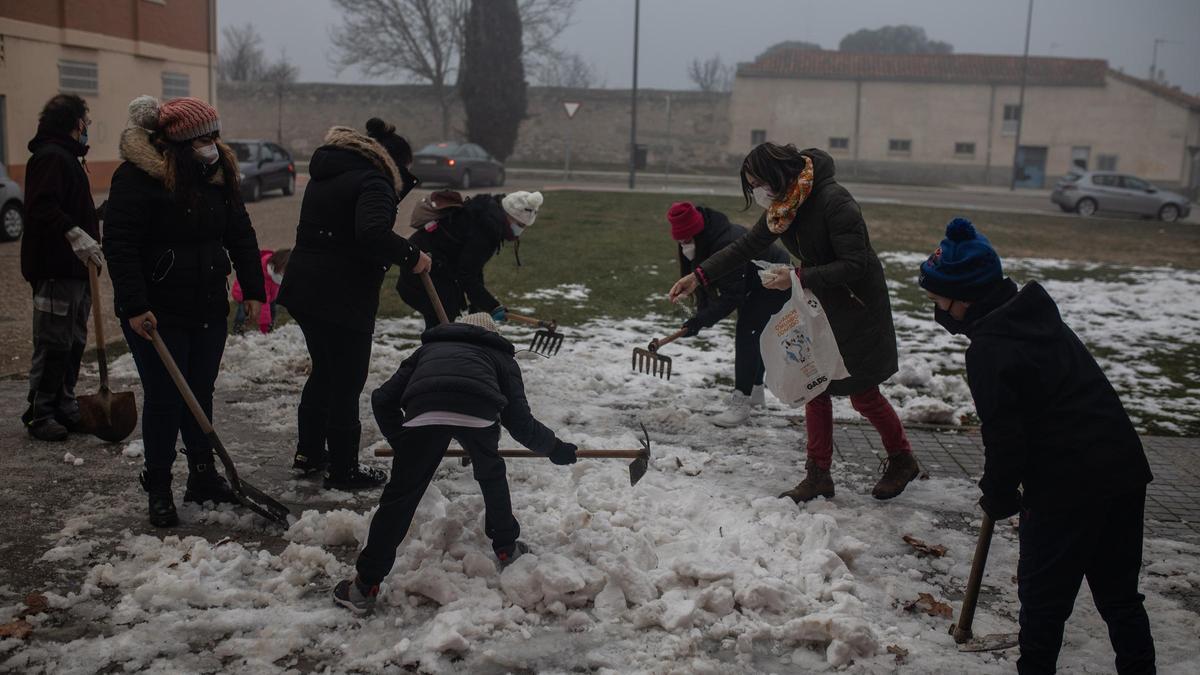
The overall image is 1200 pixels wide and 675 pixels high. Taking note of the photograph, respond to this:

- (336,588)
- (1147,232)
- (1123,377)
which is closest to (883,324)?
(336,588)

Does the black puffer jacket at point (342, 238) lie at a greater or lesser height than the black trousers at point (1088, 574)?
greater

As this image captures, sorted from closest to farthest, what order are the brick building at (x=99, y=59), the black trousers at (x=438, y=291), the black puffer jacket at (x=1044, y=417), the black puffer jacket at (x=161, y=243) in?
the black puffer jacket at (x=1044, y=417), the black puffer jacket at (x=161, y=243), the black trousers at (x=438, y=291), the brick building at (x=99, y=59)

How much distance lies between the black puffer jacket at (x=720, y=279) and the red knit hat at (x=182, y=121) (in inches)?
117

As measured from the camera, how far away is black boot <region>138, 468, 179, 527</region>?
4.50 meters

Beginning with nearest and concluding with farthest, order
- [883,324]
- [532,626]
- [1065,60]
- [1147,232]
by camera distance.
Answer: [532,626] < [883,324] < [1147,232] < [1065,60]

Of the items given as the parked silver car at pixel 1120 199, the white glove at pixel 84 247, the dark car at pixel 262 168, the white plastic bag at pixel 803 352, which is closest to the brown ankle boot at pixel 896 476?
the white plastic bag at pixel 803 352

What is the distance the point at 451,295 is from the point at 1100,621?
3.77 metres

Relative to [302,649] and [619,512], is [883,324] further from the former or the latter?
[302,649]

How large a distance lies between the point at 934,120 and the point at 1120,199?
18775mm

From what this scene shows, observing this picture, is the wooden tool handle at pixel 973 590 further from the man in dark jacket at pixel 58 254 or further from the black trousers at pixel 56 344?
the black trousers at pixel 56 344

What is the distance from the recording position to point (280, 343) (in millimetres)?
7883

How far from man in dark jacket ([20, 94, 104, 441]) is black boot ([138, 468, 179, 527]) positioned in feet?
4.82

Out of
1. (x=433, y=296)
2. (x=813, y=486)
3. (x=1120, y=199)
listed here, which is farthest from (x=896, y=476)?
(x=1120, y=199)

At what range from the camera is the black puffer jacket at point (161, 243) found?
13.9 feet
